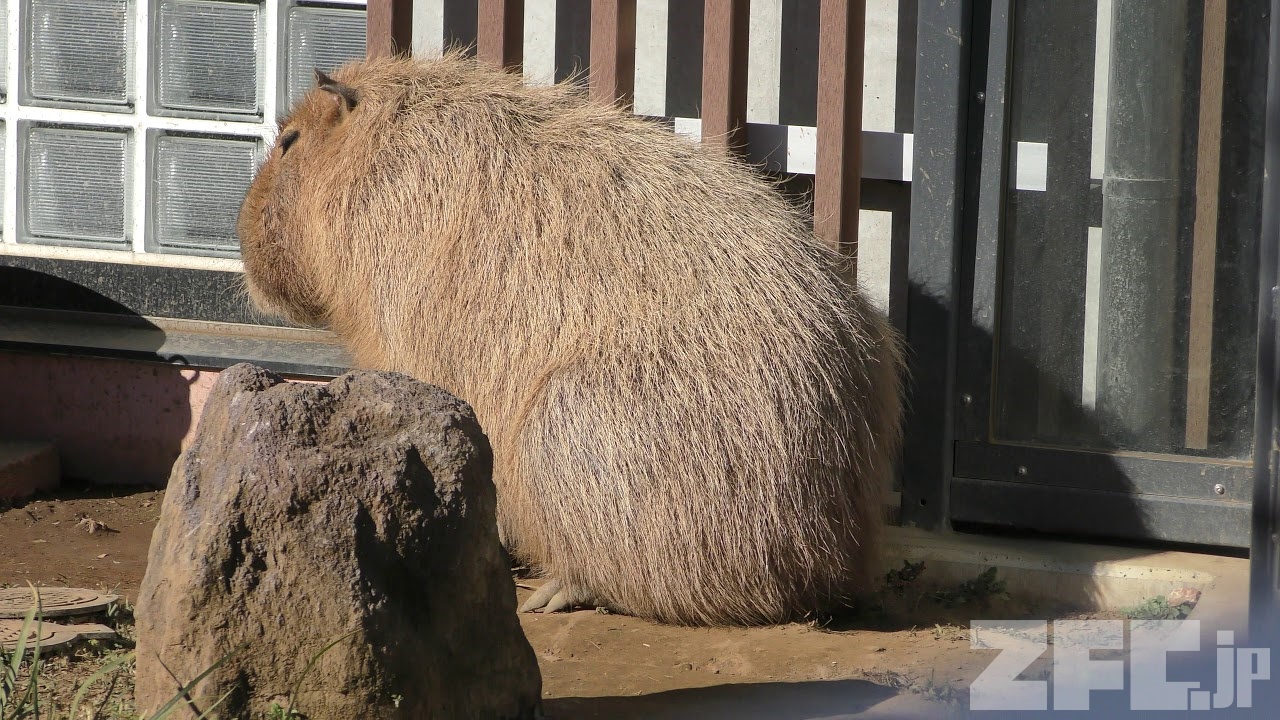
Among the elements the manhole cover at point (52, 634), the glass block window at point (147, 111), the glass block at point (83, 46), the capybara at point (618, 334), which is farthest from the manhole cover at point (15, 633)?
the glass block at point (83, 46)

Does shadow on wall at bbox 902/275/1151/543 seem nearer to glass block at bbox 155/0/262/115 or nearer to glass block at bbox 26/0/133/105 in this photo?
glass block at bbox 155/0/262/115

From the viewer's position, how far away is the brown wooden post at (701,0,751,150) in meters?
4.42

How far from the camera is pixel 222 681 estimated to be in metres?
2.34

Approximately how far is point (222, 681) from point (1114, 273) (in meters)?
3.21

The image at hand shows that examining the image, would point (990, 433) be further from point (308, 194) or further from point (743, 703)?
point (308, 194)

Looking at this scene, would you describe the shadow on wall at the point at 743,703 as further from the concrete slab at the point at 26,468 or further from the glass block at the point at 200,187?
the glass block at the point at 200,187

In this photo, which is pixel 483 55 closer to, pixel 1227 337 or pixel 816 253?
pixel 816 253

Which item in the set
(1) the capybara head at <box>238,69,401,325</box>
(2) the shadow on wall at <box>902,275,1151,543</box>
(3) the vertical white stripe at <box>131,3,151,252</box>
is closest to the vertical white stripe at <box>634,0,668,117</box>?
(1) the capybara head at <box>238,69,401,325</box>

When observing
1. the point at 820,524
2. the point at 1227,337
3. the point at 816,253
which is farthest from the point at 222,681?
the point at 1227,337

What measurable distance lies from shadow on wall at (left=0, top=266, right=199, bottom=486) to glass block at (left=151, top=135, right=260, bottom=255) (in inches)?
16.5

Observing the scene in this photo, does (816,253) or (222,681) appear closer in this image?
(222,681)

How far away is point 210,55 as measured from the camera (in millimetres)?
5258

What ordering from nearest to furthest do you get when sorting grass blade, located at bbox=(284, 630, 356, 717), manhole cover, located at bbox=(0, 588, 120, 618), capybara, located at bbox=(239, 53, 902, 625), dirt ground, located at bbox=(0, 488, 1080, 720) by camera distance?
grass blade, located at bbox=(284, 630, 356, 717), dirt ground, located at bbox=(0, 488, 1080, 720), manhole cover, located at bbox=(0, 588, 120, 618), capybara, located at bbox=(239, 53, 902, 625)

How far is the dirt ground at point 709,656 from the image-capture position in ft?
9.59
